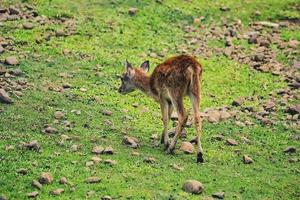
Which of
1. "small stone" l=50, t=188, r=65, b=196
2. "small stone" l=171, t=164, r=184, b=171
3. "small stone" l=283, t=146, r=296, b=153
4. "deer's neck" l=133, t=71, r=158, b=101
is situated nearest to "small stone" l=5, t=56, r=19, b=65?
"deer's neck" l=133, t=71, r=158, b=101

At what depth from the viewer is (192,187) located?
1090cm

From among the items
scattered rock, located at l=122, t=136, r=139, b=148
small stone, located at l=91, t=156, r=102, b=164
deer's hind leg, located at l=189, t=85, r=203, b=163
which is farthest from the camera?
scattered rock, located at l=122, t=136, r=139, b=148

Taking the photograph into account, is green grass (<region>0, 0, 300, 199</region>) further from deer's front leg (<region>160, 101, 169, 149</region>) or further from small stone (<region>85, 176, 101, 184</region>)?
deer's front leg (<region>160, 101, 169, 149</region>)

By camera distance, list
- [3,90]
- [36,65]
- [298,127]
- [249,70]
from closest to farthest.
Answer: [3,90]
[298,127]
[36,65]
[249,70]

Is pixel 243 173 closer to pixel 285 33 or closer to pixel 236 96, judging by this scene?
pixel 236 96

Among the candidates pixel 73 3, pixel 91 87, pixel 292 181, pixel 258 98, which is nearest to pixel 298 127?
pixel 258 98

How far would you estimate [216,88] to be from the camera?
16.5 metres

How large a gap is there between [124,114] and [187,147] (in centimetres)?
194

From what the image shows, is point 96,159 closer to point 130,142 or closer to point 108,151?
point 108,151

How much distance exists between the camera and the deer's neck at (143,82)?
13.6 m

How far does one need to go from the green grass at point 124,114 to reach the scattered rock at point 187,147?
0.13m

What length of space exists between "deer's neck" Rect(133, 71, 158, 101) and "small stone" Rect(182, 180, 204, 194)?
2920 mm

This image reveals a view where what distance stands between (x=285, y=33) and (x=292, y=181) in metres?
8.67

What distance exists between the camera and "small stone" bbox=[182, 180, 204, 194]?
10.9m
